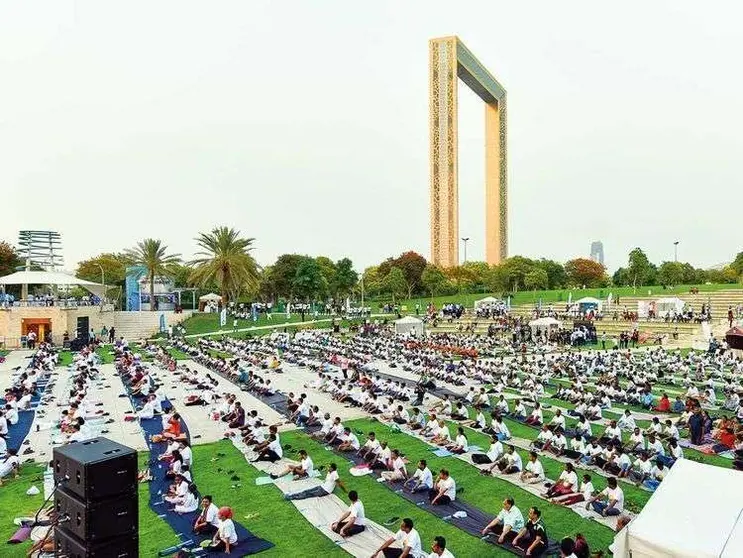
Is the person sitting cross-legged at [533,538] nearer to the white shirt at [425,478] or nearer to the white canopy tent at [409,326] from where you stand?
the white shirt at [425,478]

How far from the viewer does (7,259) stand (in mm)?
59656

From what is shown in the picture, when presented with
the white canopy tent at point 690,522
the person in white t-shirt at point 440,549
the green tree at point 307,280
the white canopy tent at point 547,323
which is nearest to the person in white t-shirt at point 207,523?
the person in white t-shirt at point 440,549

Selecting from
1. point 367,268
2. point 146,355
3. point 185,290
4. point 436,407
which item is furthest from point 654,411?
point 367,268

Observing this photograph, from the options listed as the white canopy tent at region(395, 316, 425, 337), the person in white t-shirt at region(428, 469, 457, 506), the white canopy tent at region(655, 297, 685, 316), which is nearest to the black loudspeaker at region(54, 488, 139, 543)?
the person in white t-shirt at region(428, 469, 457, 506)

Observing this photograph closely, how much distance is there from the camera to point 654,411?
18.5 meters

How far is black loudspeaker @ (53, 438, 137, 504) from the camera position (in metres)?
6.13

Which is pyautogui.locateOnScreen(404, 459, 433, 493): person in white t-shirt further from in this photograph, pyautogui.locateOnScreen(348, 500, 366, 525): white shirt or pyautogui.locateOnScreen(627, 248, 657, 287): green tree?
pyautogui.locateOnScreen(627, 248, 657, 287): green tree

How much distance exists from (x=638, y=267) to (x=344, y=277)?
36240 millimetres

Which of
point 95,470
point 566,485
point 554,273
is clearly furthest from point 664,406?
point 554,273

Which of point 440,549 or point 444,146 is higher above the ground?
point 444,146

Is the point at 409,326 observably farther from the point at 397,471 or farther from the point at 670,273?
the point at 670,273

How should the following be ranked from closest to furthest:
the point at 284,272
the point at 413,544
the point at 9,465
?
the point at 413,544 < the point at 9,465 < the point at 284,272

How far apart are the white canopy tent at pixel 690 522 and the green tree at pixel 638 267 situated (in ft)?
238

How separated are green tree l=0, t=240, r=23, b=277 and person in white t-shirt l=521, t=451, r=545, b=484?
6120cm
